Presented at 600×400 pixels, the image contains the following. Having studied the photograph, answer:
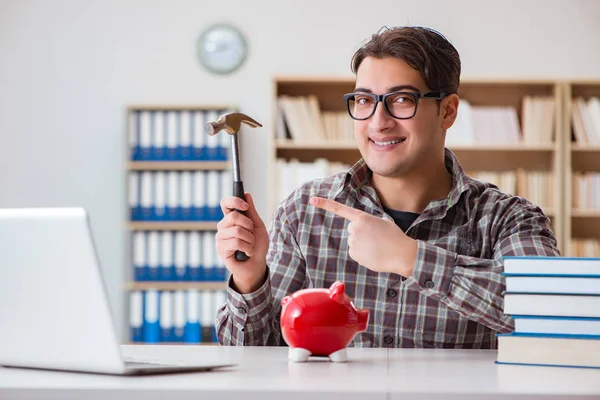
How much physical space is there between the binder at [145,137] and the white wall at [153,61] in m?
0.42

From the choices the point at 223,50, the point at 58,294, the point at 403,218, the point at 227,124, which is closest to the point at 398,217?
Answer: the point at 403,218

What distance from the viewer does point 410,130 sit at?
5.94ft

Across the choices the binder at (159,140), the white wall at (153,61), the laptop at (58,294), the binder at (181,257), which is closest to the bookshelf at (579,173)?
the white wall at (153,61)

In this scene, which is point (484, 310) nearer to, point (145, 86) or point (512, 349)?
point (512, 349)

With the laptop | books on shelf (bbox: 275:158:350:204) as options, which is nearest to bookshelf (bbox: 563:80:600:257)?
books on shelf (bbox: 275:158:350:204)

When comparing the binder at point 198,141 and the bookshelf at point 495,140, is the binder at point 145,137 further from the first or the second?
the bookshelf at point 495,140

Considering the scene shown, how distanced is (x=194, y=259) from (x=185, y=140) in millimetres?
644

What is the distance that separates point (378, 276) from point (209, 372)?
2.47 feet

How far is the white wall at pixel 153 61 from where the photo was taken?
4766 millimetres

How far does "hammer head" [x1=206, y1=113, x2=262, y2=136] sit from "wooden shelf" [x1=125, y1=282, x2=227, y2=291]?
2995 millimetres

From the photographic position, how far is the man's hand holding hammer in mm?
1469

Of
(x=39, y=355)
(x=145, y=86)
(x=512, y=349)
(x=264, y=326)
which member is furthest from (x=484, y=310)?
(x=145, y=86)

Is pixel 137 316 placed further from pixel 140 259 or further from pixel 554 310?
pixel 554 310

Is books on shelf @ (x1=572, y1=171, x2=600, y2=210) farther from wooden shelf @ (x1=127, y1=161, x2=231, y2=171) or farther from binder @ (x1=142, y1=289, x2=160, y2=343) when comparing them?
binder @ (x1=142, y1=289, x2=160, y2=343)
